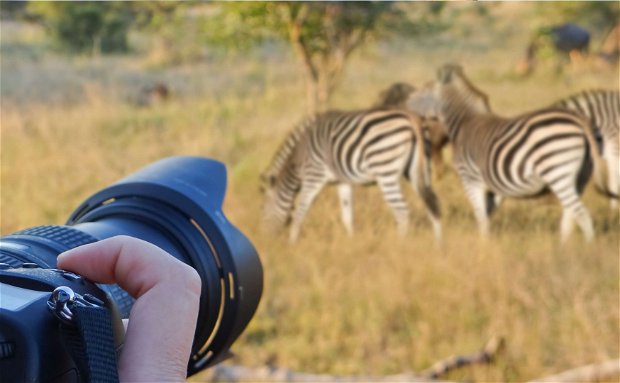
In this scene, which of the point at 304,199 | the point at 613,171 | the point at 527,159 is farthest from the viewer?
the point at 304,199

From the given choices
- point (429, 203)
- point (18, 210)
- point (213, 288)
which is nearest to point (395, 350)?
point (429, 203)

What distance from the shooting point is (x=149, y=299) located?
0.78 meters

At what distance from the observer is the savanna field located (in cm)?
384

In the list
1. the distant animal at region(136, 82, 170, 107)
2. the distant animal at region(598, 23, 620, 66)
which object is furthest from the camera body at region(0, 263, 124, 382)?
the distant animal at region(598, 23, 620, 66)

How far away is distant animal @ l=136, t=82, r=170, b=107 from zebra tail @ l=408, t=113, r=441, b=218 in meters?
4.94

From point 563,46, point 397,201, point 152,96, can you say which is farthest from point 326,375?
point 563,46

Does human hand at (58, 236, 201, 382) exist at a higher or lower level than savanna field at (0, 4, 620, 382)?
higher

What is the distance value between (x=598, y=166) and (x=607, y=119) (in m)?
0.57

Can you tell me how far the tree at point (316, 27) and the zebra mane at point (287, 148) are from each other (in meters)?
0.96

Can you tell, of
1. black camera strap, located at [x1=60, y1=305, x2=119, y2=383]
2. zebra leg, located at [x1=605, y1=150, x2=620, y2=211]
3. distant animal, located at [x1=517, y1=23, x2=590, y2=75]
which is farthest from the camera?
distant animal, located at [x1=517, y1=23, x2=590, y2=75]

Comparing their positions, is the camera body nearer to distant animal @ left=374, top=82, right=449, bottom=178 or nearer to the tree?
distant animal @ left=374, top=82, right=449, bottom=178

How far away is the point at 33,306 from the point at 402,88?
576 centimetres

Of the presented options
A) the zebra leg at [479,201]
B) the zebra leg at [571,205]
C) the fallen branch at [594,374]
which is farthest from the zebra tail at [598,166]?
the fallen branch at [594,374]

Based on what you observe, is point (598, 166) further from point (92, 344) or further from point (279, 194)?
point (92, 344)
